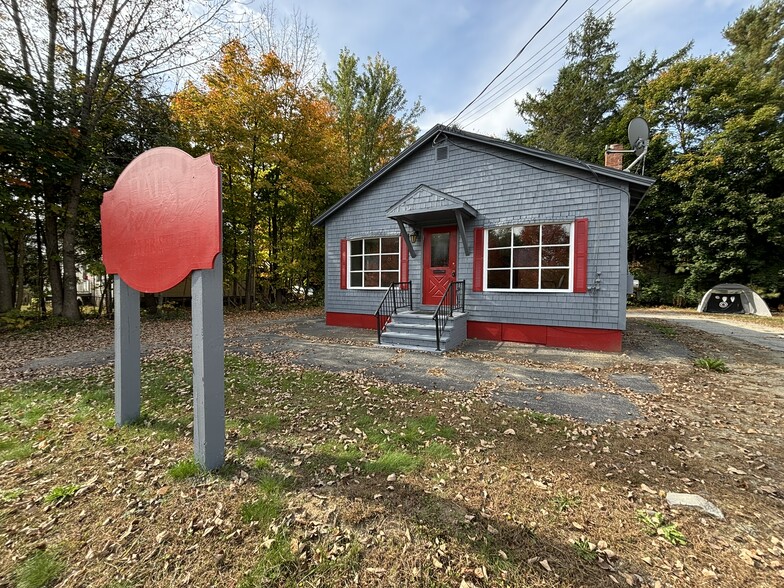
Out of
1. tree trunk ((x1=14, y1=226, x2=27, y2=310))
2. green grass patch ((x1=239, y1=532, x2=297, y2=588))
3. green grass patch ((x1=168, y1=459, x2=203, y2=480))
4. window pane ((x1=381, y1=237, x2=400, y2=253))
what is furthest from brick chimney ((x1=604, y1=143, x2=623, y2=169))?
tree trunk ((x1=14, y1=226, x2=27, y2=310))

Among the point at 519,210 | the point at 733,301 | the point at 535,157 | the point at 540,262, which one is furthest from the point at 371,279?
the point at 733,301

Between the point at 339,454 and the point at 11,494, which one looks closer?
the point at 11,494

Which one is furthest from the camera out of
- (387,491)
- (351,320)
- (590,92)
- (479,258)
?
(590,92)

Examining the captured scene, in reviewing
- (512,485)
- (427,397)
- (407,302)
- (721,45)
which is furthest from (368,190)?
(721,45)

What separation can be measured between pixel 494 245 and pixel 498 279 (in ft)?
2.73

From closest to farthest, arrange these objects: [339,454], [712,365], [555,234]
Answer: [339,454] → [712,365] → [555,234]

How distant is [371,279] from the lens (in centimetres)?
953

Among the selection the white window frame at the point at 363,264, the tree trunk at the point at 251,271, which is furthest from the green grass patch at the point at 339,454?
the tree trunk at the point at 251,271

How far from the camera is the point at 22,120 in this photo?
→ 795cm

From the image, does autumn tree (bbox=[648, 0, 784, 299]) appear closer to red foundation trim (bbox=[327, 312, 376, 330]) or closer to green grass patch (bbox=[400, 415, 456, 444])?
red foundation trim (bbox=[327, 312, 376, 330])

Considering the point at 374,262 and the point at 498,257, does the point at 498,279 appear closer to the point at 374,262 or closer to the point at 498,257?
the point at 498,257

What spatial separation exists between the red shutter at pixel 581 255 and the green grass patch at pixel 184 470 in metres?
7.12

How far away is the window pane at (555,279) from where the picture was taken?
22.8 ft

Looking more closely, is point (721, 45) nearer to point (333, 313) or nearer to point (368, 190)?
point (368, 190)
